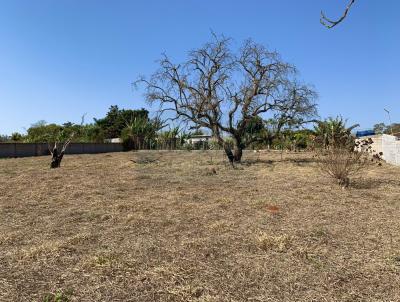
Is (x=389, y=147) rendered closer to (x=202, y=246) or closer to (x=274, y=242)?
(x=274, y=242)

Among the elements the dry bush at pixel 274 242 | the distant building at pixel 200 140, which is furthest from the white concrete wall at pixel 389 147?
the distant building at pixel 200 140

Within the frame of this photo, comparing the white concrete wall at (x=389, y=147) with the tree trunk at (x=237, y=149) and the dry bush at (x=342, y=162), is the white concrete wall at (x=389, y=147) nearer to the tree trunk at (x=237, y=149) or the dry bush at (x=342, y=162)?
the tree trunk at (x=237, y=149)

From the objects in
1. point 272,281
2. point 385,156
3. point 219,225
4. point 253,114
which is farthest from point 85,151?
point 272,281

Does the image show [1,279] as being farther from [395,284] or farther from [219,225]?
[395,284]

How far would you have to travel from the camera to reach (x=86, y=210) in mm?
6684

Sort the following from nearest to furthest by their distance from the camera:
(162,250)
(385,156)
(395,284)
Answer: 1. (395,284)
2. (162,250)
3. (385,156)

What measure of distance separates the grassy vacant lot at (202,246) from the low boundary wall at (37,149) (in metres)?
20.1

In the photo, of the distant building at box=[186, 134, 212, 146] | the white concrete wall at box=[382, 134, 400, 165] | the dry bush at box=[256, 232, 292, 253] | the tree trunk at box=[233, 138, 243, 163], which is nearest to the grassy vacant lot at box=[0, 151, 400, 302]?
the dry bush at box=[256, 232, 292, 253]

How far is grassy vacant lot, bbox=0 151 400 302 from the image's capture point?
319 cm

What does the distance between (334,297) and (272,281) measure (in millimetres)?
547

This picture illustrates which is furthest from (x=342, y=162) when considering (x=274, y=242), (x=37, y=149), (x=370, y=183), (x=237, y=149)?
(x=37, y=149)

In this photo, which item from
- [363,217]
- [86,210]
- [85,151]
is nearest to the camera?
[363,217]

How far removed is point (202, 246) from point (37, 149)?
26638 mm

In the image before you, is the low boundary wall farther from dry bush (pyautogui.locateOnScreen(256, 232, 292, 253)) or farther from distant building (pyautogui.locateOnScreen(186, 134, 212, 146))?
dry bush (pyautogui.locateOnScreen(256, 232, 292, 253))
